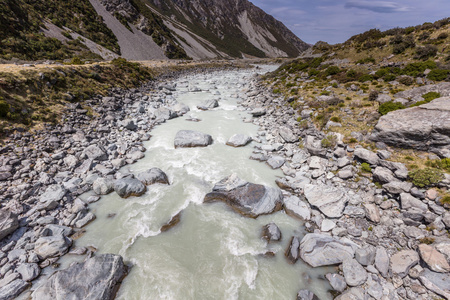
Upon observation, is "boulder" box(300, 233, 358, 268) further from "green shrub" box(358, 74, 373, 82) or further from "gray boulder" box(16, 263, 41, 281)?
"green shrub" box(358, 74, 373, 82)

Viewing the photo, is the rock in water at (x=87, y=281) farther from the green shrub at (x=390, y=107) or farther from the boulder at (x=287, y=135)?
the green shrub at (x=390, y=107)

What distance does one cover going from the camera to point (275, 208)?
43.5 feet

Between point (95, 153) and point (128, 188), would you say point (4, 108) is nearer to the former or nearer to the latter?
point (95, 153)

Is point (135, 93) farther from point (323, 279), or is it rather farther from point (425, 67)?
point (425, 67)

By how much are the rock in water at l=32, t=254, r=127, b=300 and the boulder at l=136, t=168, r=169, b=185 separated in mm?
6401

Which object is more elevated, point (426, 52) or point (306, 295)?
point (426, 52)

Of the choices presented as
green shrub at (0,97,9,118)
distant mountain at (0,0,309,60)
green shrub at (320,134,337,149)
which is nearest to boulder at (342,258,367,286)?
green shrub at (320,134,337,149)

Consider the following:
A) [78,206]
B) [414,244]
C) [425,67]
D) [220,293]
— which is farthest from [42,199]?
[425,67]

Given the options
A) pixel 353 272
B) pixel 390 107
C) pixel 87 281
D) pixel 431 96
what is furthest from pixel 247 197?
pixel 431 96

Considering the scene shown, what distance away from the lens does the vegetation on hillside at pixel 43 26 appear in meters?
45.0

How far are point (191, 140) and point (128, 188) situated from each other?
8917 mm

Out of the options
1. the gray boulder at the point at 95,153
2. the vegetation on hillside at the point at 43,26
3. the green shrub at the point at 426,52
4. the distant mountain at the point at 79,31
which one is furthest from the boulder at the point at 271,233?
the distant mountain at the point at 79,31

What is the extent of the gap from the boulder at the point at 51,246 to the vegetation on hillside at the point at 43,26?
161ft

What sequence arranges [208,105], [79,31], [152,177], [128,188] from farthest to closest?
[79,31]
[208,105]
[152,177]
[128,188]
